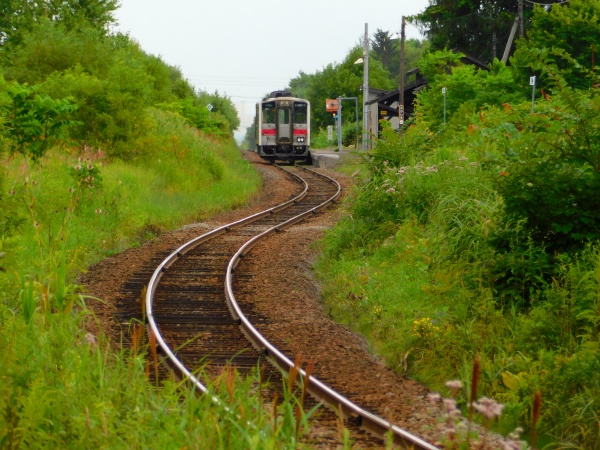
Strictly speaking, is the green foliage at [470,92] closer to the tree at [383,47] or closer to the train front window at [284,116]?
the train front window at [284,116]

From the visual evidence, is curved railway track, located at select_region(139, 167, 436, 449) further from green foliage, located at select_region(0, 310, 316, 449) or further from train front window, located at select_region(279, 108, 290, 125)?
train front window, located at select_region(279, 108, 290, 125)

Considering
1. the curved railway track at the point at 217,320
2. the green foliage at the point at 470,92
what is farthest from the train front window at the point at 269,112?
the curved railway track at the point at 217,320

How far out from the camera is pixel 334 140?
231 ft

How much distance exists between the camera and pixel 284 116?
40062mm

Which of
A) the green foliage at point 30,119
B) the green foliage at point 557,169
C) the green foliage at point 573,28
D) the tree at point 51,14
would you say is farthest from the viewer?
the tree at point 51,14

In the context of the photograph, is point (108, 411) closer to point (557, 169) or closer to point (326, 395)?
point (326, 395)

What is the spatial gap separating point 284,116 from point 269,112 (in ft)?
2.34

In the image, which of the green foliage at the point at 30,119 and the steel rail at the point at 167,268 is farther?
the green foliage at the point at 30,119

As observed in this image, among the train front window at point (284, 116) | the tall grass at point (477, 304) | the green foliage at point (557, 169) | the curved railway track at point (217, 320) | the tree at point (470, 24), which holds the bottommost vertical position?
the curved railway track at point (217, 320)

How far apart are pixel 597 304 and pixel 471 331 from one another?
1.40 metres

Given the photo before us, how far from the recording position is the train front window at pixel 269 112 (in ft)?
131

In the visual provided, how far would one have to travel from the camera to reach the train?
39875mm

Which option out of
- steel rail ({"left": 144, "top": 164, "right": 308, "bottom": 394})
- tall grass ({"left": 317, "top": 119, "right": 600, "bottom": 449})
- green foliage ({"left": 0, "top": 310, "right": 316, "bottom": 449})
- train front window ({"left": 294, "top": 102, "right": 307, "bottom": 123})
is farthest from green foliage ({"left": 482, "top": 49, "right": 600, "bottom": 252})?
train front window ({"left": 294, "top": 102, "right": 307, "bottom": 123})

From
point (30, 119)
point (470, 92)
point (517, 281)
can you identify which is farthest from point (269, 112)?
point (517, 281)
